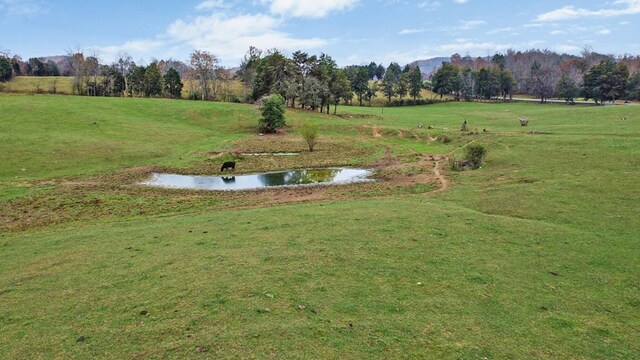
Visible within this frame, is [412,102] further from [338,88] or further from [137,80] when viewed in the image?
[137,80]

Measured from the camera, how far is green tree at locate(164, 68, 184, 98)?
93.5 meters

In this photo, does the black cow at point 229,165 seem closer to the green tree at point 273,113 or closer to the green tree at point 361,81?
the green tree at point 273,113

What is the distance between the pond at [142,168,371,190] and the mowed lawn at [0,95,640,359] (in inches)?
308

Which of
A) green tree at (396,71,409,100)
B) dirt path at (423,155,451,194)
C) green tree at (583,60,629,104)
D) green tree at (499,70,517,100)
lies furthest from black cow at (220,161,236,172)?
green tree at (499,70,517,100)

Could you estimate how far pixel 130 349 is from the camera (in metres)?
8.63

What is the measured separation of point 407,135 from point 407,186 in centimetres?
2516

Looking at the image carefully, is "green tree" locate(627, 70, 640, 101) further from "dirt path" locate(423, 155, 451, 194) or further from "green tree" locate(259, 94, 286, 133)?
"green tree" locate(259, 94, 286, 133)

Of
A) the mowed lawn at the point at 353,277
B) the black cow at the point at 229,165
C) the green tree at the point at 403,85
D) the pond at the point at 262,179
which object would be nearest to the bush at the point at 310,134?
the pond at the point at 262,179

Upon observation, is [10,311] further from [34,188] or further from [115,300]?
[34,188]

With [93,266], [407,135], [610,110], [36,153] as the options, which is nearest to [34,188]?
[36,153]

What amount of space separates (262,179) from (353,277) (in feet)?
74.1

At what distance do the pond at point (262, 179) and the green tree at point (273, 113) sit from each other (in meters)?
20.0

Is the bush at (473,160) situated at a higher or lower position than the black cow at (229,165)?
higher

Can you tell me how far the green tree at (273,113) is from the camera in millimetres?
54375
